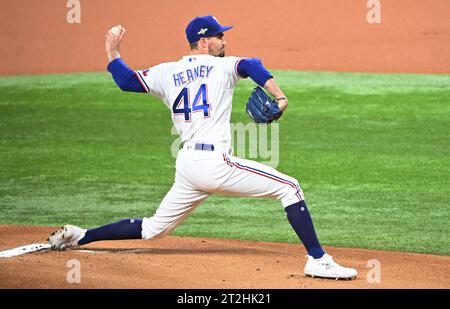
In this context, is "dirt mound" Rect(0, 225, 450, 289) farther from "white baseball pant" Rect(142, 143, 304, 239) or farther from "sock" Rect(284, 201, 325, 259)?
"white baseball pant" Rect(142, 143, 304, 239)

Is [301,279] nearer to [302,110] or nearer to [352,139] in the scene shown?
[352,139]

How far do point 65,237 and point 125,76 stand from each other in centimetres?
118

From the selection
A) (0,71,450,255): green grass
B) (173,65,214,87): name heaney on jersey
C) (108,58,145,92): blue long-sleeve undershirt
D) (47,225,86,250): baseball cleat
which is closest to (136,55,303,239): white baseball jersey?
(173,65,214,87): name heaney on jersey

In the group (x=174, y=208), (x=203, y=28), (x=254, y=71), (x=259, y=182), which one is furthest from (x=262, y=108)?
(x=174, y=208)

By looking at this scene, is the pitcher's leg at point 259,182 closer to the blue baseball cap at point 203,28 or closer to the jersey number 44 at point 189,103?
the jersey number 44 at point 189,103

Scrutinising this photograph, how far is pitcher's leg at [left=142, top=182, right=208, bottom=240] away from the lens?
591 cm

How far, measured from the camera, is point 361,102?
13.7 meters

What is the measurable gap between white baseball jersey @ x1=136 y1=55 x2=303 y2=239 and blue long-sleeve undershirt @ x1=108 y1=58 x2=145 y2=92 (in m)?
0.14

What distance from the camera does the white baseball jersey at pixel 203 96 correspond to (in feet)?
18.9

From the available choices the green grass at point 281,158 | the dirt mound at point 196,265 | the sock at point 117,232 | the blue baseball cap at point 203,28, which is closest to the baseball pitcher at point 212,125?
the blue baseball cap at point 203,28

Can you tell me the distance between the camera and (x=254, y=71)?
5598mm

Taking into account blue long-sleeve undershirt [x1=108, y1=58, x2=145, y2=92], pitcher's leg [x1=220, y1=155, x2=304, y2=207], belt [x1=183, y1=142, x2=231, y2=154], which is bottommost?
pitcher's leg [x1=220, y1=155, x2=304, y2=207]

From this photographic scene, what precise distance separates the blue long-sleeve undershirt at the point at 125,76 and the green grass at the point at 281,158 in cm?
197

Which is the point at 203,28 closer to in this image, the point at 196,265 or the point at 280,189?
the point at 280,189
